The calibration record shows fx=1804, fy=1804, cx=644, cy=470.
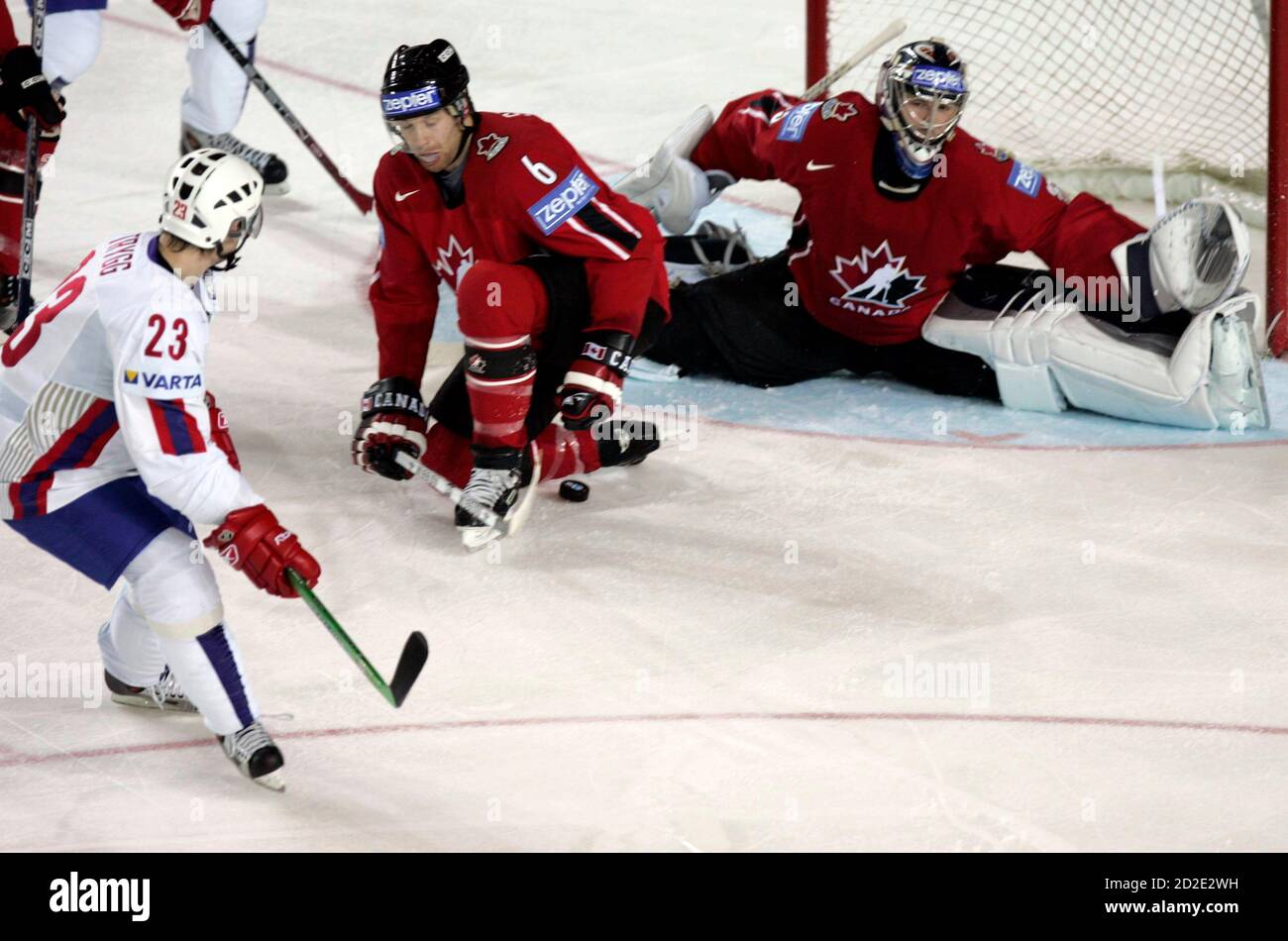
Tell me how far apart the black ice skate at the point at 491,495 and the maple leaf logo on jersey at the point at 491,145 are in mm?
559

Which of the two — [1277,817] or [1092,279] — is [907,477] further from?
[1277,817]

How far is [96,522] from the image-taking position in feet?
8.49

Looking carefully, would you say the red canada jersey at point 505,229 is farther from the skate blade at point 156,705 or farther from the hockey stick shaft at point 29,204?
the hockey stick shaft at point 29,204

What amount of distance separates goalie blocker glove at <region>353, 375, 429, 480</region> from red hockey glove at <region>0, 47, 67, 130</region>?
1.29 m

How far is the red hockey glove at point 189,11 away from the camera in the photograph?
15.6 ft

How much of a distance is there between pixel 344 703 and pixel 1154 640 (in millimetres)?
1349

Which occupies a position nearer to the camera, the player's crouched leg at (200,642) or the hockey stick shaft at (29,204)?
the player's crouched leg at (200,642)

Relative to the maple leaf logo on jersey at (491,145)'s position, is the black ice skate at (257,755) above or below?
below

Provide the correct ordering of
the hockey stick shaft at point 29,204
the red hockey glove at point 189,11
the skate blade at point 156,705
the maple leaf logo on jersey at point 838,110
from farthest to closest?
1. the red hockey glove at point 189,11
2. the hockey stick shaft at point 29,204
3. the maple leaf logo on jersey at point 838,110
4. the skate blade at point 156,705

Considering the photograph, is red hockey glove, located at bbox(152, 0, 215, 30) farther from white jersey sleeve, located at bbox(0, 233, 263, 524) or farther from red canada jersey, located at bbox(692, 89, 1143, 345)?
white jersey sleeve, located at bbox(0, 233, 263, 524)

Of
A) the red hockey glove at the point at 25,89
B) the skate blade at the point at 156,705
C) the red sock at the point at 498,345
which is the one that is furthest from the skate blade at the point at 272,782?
the red hockey glove at the point at 25,89

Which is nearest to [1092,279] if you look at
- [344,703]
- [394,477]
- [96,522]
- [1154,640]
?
[1154,640]

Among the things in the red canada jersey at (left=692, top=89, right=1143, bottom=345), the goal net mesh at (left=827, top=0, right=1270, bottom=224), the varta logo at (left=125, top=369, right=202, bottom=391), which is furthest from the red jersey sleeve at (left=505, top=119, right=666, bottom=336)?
the goal net mesh at (left=827, top=0, right=1270, bottom=224)

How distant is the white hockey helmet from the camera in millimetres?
2502
